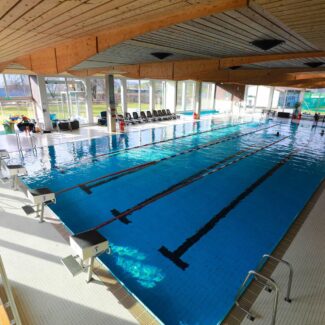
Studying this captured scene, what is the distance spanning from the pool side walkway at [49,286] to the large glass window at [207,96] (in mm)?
24458

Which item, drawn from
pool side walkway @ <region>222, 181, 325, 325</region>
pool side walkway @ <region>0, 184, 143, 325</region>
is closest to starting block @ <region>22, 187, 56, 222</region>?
pool side walkway @ <region>0, 184, 143, 325</region>

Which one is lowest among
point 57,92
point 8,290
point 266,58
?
point 8,290

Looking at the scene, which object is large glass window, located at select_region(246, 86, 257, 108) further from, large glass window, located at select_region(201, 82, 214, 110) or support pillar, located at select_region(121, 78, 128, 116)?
support pillar, located at select_region(121, 78, 128, 116)

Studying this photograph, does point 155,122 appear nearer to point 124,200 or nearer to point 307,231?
point 124,200

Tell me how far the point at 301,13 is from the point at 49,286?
452 cm

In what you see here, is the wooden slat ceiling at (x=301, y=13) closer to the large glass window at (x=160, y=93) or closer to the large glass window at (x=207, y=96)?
the large glass window at (x=160, y=93)

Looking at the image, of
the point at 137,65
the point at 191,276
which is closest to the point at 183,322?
the point at 191,276

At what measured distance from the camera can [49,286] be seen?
2943 millimetres

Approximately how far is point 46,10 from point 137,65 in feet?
23.3

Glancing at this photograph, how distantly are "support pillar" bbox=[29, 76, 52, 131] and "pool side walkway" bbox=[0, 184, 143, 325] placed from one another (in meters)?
9.85

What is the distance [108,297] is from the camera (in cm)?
283

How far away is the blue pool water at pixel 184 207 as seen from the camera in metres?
3.10

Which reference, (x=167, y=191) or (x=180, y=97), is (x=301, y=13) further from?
(x=180, y=97)

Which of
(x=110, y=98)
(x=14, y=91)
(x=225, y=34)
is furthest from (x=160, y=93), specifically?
(x=225, y=34)
